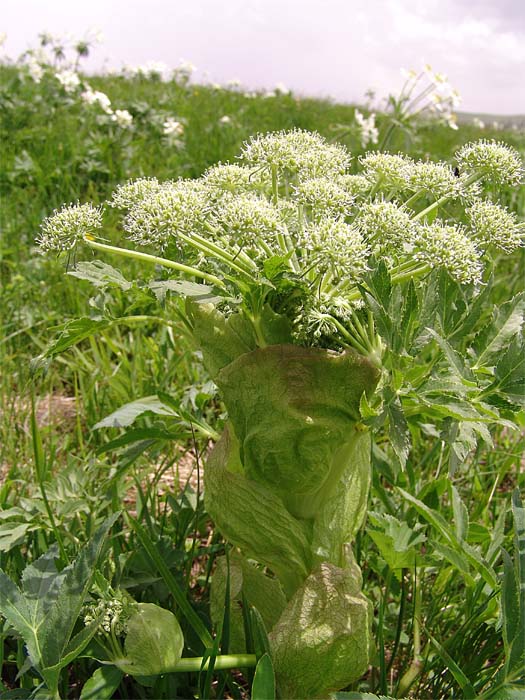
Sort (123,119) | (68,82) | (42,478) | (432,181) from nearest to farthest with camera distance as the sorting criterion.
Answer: (432,181), (42,478), (123,119), (68,82)

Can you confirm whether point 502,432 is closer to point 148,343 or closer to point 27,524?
point 148,343

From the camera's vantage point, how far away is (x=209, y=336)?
1562mm

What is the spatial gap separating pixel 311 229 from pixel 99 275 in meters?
0.49

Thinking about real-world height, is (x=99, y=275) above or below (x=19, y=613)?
above

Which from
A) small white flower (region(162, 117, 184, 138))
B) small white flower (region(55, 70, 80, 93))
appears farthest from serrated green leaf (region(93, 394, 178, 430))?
small white flower (region(55, 70, 80, 93))

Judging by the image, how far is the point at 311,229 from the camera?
136cm

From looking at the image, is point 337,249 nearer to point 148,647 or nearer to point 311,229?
point 311,229

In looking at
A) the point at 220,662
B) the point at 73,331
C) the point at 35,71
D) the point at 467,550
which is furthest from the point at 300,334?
the point at 35,71

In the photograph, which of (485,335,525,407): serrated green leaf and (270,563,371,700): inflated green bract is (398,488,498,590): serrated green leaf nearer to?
(270,563,371,700): inflated green bract

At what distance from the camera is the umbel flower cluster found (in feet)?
4.34

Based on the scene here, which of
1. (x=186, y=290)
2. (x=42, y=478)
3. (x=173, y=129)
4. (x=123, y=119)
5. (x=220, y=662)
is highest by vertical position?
(x=123, y=119)

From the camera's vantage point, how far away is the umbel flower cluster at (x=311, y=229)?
132 cm

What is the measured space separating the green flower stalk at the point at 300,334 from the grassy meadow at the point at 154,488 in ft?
0.42

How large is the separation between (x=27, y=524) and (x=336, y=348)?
0.90 metres
